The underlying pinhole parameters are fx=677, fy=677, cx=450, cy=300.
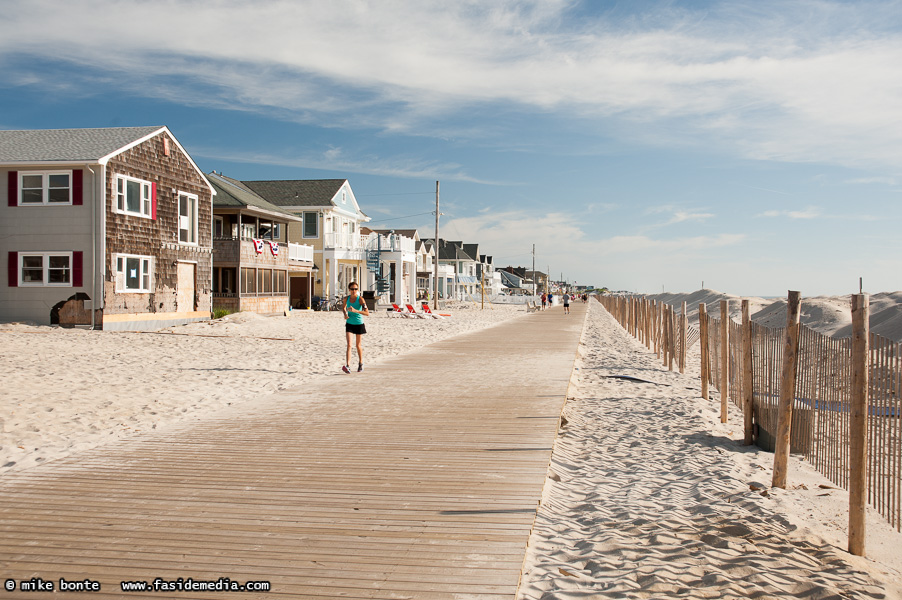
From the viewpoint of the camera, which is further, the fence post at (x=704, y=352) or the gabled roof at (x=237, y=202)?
the gabled roof at (x=237, y=202)

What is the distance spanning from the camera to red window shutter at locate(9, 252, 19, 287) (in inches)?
904

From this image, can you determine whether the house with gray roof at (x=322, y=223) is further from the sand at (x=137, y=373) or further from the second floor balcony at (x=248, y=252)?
the sand at (x=137, y=373)

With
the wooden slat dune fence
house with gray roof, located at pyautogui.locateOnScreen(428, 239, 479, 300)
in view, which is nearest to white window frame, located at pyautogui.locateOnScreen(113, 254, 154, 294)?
the wooden slat dune fence

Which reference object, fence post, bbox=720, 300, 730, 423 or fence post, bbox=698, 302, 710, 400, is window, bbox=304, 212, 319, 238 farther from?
fence post, bbox=720, 300, 730, 423

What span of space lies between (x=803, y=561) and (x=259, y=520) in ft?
12.6

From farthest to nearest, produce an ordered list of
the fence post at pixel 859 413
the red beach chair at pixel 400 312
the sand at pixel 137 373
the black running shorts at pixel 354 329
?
the red beach chair at pixel 400 312 < the black running shorts at pixel 354 329 < the sand at pixel 137 373 < the fence post at pixel 859 413

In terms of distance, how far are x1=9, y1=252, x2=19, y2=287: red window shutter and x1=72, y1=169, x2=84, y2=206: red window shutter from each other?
281 cm

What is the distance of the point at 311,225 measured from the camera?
4297cm

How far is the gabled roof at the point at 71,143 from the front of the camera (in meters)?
22.7

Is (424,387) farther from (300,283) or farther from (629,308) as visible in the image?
(300,283)

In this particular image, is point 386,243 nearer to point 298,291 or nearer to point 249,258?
point 298,291

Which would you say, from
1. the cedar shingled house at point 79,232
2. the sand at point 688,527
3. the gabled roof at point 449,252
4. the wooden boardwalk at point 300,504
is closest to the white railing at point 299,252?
the cedar shingled house at point 79,232

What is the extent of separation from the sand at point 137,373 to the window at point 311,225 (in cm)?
1794

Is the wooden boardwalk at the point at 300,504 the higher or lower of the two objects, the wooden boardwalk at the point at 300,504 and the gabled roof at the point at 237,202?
the lower
